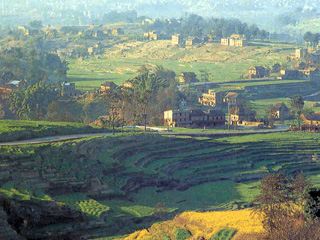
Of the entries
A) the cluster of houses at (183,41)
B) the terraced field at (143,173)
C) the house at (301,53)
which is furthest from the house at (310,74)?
the terraced field at (143,173)

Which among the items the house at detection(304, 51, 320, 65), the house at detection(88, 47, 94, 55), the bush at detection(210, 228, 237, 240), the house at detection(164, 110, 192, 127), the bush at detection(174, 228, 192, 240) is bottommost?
the bush at detection(174, 228, 192, 240)

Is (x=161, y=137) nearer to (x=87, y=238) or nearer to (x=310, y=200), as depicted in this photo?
(x=87, y=238)

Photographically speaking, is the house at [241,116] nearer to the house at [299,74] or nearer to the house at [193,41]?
the house at [299,74]

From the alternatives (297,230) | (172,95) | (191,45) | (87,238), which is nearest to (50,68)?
(172,95)

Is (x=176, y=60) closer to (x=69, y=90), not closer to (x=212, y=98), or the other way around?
(x=212, y=98)

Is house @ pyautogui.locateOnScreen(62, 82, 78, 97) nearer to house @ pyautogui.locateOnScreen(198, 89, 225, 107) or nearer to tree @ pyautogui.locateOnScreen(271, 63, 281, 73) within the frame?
house @ pyautogui.locateOnScreen(198, 89, 225, 107)

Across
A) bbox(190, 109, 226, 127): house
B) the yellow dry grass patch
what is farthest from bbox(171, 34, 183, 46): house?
the yellow dry grass patch
